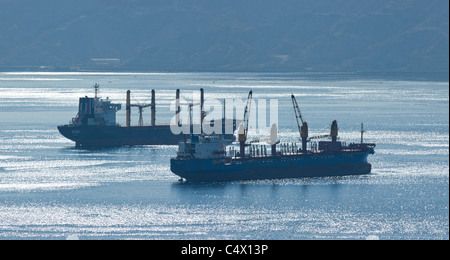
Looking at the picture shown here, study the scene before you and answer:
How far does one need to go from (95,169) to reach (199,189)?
18311 millimetres

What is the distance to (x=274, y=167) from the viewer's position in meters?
90.7

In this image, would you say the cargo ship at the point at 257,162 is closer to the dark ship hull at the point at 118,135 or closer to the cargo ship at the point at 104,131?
the cargo ship at the point at 104,131

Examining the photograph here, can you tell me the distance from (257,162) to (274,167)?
6.25ft

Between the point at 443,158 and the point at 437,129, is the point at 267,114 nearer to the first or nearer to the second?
the point at 437,129

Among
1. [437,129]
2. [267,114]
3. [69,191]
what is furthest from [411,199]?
[267,114]

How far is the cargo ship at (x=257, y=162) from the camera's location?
284 ft

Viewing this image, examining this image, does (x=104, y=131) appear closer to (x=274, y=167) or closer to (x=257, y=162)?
(x=274, y=167)

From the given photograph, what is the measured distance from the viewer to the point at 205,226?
2584 inches

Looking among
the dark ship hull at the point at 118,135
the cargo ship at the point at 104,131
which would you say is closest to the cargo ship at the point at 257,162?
the cargo ship at the point at 104,131
